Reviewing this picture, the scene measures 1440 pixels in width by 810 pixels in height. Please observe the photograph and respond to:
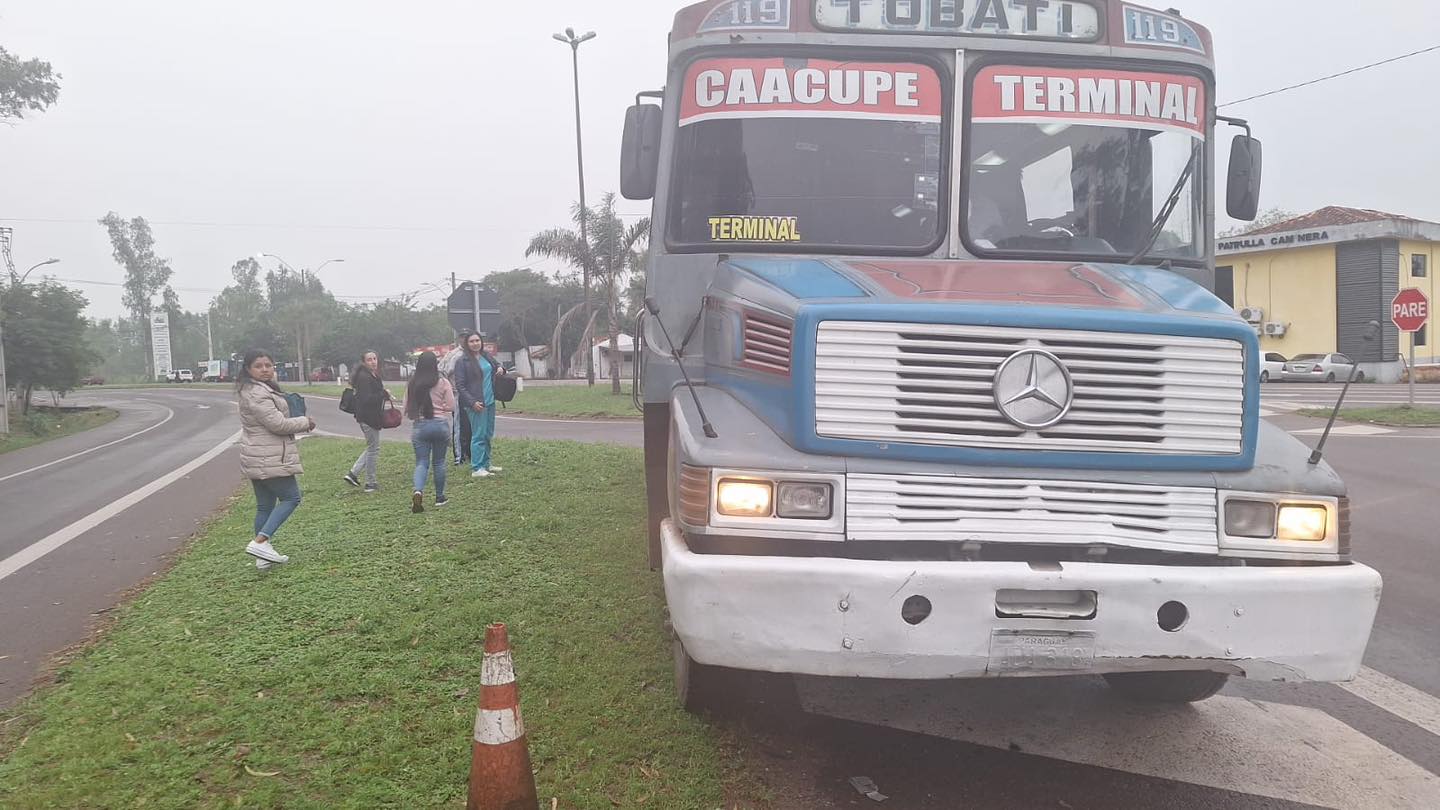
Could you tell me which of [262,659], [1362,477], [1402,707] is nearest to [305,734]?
[262,659]

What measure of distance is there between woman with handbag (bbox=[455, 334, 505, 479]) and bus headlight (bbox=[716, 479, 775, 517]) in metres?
7.83

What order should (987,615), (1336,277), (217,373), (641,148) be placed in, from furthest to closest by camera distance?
(217,373) → (1336,277) → (641,148) → (987,615)

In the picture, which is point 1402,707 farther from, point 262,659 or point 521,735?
point 262,659

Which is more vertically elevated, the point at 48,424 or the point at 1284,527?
the point at 1284,527

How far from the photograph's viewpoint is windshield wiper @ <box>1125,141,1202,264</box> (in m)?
4.15

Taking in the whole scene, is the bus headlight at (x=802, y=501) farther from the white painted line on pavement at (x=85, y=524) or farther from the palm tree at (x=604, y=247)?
the palm tree at (x=604, y=247)

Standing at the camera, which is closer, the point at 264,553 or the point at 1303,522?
the point at 1303,522

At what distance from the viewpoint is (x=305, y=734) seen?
3.70m

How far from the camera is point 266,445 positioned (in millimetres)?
6348

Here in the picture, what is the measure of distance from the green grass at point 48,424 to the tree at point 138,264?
77.1 m

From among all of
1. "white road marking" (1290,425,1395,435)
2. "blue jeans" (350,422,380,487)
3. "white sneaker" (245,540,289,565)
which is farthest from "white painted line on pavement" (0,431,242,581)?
"white road marking" (1290,425,1395,435)

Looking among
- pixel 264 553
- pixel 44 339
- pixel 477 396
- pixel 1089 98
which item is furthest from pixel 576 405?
→ pixel 1089 98

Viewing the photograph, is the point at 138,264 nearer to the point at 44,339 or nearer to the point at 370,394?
the point at 44,339

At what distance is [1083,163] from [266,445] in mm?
5509
